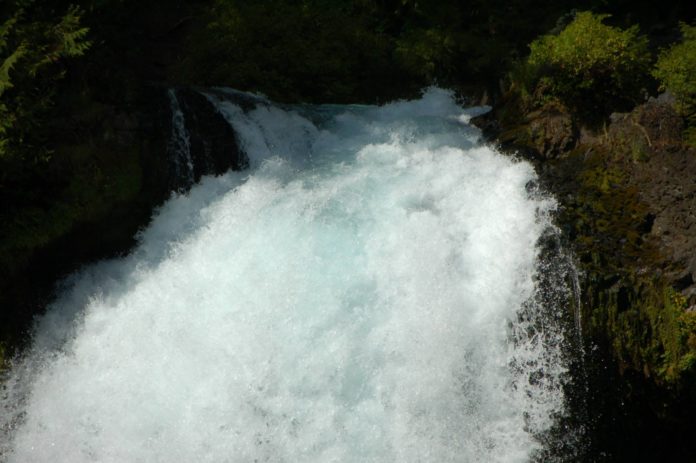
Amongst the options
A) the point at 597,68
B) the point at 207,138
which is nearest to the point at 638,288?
the point at 597,68

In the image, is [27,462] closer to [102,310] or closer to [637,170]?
[102,310]

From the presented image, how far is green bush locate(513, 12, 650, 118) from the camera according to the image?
7.48 m

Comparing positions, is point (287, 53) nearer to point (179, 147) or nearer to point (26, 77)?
point (179, 147)

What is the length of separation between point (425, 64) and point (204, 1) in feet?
16.1

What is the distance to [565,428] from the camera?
559 centimetres

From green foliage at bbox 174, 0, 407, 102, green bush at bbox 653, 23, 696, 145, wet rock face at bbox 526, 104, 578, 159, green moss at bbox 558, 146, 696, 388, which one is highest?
green foliage at bbox 174, 0, 407, 102

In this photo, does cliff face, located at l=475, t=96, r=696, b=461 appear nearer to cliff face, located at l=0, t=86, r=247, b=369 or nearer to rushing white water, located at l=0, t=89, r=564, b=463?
rushing white water, located at l=0, t=89, r=564, b=463

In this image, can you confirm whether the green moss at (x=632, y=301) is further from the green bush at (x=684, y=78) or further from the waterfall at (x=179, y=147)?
the waterfall at (x=179, y=147)

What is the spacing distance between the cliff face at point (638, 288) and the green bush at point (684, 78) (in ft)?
0.57

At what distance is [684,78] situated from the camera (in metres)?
7.03

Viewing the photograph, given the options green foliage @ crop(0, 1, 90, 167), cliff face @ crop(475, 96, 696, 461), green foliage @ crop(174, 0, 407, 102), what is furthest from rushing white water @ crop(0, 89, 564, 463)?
green foliage @ crop(174, 0, 407, 102)

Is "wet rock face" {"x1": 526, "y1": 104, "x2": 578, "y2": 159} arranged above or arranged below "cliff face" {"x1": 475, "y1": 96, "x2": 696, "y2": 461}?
above

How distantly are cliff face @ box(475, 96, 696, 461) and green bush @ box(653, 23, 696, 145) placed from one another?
17 cm

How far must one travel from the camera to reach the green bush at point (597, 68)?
7477mm
